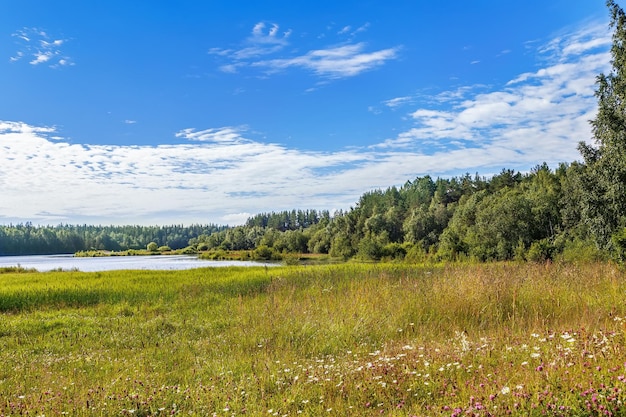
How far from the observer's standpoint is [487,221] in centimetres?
5456

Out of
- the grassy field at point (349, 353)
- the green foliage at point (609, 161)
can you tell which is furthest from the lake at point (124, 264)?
the green foliage at point (609, 161)

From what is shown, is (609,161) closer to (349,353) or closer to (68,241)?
(349,353)

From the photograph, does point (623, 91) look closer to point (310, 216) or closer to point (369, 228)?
point (369, 228)

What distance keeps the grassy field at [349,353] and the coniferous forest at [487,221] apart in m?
8.17

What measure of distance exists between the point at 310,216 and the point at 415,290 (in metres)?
151

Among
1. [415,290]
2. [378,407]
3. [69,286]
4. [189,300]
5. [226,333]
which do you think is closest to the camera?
[378,407]

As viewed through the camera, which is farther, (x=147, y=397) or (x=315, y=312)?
(x=315, y=312)

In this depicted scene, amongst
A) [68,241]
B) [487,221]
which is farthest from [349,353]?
[68,241]

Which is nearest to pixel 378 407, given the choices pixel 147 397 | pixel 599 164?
pixel 147 397

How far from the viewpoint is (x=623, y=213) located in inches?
873

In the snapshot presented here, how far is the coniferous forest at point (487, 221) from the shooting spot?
22.1 m

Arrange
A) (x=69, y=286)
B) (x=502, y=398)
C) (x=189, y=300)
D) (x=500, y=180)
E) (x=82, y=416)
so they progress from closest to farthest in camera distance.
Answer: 1. (x=502, y=398)
2. (x=82, y=416)
3. (x=189, y=300)
4. (x=69, y=286)
5. (x=500, y=180)

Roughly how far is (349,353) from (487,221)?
53.5m

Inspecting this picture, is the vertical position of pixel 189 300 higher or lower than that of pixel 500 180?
lower
